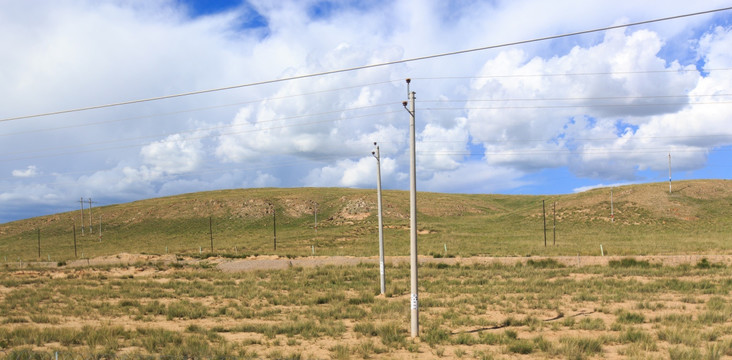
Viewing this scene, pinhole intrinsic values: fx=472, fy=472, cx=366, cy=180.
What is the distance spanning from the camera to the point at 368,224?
107 metres

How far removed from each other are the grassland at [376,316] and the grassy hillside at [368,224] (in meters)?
29.2

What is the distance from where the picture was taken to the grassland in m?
13.8

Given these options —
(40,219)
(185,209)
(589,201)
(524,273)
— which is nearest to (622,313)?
(524,273)

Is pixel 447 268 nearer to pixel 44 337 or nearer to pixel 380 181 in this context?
pixel 380 181

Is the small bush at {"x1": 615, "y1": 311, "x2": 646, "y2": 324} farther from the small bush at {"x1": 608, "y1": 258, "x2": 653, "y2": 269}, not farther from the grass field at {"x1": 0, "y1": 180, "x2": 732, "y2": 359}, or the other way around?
the small bush at {"x1": 608, "y1": 258, "x2": 653, "y2": 269}

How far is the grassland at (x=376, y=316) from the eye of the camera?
1376 cm

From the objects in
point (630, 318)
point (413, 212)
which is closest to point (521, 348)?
point (413, 212)

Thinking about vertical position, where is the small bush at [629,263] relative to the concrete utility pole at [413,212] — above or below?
below

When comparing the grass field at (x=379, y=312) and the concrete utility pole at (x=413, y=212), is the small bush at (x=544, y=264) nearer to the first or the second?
the grass field at (x=379, y=312)

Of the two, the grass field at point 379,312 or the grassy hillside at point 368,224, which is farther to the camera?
the grassy hillside at point 368,224

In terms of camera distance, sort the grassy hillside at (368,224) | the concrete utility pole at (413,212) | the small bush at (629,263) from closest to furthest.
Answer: the concrete utility pole at (413,212), the small bush at (629,263), the grassy hillside at (368,224)

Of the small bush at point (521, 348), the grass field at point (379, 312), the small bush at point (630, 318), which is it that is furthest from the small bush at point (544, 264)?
the small bush at point (521, 348)

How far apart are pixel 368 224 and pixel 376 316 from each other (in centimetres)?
8801

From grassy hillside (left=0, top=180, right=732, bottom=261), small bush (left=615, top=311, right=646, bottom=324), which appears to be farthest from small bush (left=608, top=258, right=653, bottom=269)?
small bush (left=615, top=311, right=646, bottom=324)
